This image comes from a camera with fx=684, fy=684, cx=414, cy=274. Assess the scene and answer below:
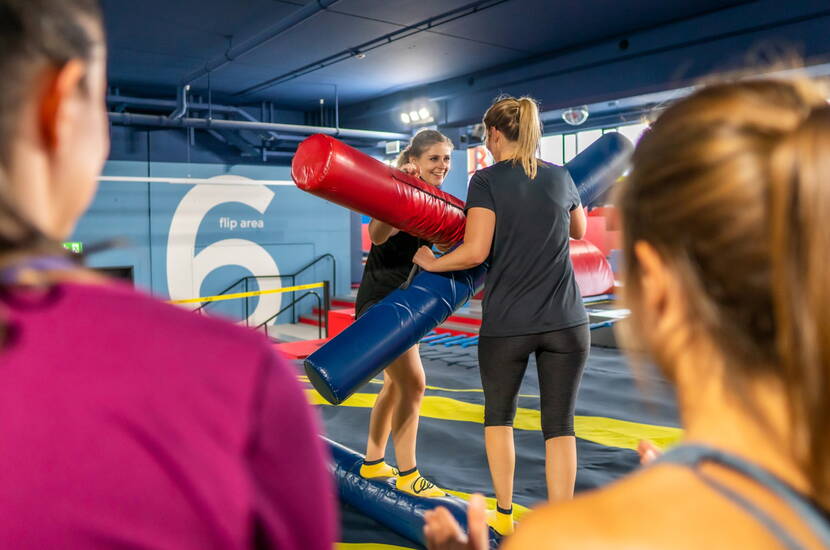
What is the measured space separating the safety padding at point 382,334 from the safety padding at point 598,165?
2.41 ft

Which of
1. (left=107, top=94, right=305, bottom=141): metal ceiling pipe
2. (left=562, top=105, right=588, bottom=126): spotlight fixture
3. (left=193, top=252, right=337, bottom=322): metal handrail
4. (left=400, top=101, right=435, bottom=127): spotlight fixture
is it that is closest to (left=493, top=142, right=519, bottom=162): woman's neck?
(left=400, top=101, right=435, bottom=127): spotlight fixture

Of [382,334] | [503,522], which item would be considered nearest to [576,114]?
[382,334]

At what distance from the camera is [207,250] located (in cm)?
1020

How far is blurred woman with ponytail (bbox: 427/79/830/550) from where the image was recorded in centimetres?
58

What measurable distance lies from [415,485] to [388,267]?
91cm

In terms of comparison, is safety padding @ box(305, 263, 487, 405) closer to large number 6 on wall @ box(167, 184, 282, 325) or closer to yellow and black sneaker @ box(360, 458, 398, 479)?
yellow and black sneaker @ box(360, 458, 398, 479)

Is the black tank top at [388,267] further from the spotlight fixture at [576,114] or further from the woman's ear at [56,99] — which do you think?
the spotlight fixture at [576,114]

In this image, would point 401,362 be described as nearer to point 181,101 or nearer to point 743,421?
point 743,421

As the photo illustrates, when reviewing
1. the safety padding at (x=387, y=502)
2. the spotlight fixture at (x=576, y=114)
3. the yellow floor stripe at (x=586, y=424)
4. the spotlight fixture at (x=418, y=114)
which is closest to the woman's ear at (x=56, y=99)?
the safety padding at (x=387, y=502)

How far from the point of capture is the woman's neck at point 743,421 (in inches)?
24.4

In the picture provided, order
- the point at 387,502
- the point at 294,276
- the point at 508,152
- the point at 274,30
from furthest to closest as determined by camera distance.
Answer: the point at 294,276, the point at 274,30, the point at 387,502, the point at 508,152

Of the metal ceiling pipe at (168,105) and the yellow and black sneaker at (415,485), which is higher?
the metal ceiling pipe at (168,105)

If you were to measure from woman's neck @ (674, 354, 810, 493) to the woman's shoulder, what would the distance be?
64mm

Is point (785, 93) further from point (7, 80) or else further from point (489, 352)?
point (489, 352)
